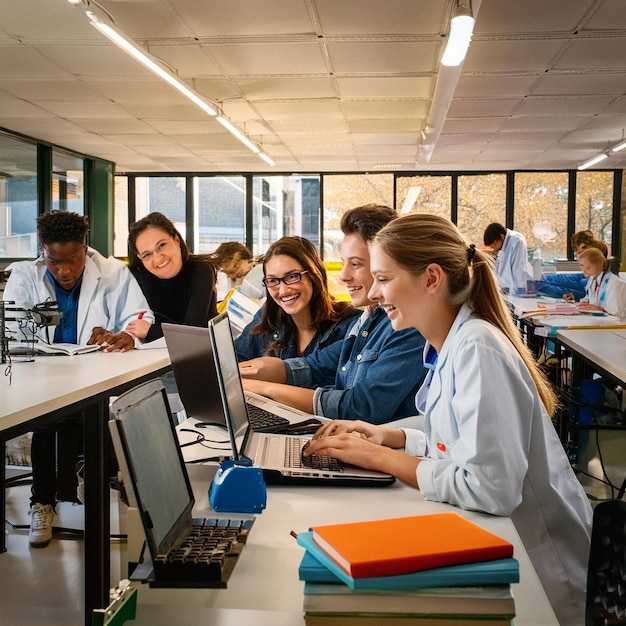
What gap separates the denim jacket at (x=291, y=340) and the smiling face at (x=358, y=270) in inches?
15.2

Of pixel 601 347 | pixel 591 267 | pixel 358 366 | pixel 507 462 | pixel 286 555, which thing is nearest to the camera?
pixel 286 555

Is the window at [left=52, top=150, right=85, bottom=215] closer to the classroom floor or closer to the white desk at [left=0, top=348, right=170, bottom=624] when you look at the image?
the classroom floor

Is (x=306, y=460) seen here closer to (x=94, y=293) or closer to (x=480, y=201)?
(x=94, y=293)

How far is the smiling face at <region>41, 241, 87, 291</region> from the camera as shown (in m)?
3.10

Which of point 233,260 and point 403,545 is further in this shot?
point 233,260

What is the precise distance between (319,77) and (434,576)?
246 inches

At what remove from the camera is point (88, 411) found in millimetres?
2404

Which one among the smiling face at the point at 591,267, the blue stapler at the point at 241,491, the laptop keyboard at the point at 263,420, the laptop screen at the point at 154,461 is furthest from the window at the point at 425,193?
the laptop screen at the point at 154,461

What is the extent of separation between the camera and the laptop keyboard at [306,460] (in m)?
1.53

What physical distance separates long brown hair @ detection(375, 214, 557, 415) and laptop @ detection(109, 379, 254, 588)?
0.65 metres

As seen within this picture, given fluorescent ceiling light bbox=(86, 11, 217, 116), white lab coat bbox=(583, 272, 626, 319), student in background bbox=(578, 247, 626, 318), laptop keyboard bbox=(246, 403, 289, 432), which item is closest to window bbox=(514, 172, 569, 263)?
student in background bbox=(578, 247, 626, 318)

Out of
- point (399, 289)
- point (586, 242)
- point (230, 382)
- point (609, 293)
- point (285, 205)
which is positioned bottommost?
point (230, 382)

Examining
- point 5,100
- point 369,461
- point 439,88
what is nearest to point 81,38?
point 5,100

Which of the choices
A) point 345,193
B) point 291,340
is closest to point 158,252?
point 291,340
